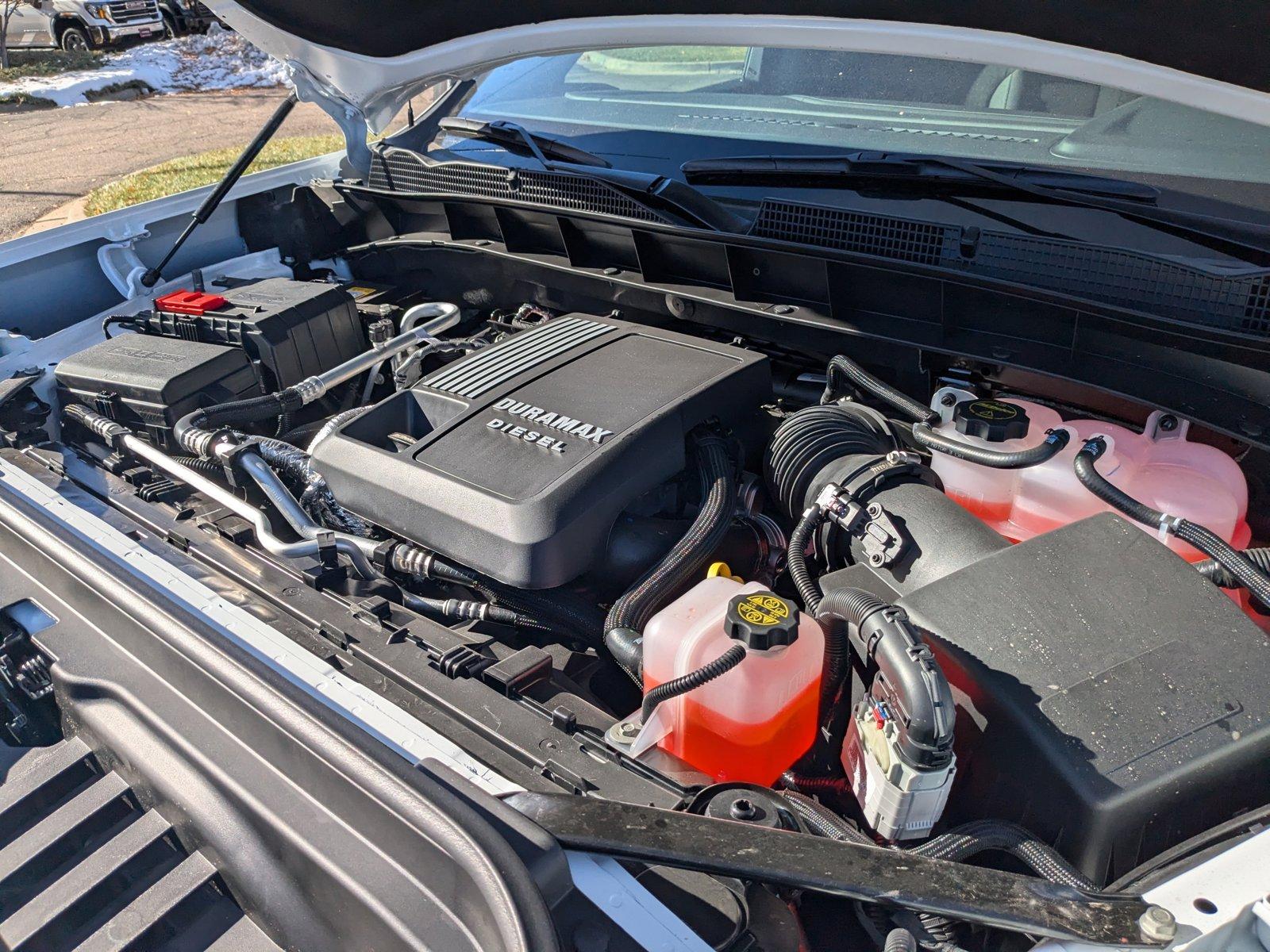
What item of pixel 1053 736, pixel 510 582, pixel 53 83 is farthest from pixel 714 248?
pixel 53 83

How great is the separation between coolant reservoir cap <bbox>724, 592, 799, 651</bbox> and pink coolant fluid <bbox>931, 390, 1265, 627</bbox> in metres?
0.51

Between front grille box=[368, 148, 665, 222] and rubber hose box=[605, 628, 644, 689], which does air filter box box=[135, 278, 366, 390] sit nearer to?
front grille box=[368, 148, 665, 222]

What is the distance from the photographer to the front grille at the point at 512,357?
6.11ft

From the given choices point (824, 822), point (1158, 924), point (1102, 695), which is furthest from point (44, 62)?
point (1158, 924)

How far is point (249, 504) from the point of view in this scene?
6.26 ft

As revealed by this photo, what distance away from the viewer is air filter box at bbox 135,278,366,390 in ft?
7.38

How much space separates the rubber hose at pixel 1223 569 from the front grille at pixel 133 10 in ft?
61.9

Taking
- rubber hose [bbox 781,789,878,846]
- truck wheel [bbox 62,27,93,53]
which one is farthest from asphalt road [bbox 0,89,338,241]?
rubber hose [bbox 781,789,878,846]

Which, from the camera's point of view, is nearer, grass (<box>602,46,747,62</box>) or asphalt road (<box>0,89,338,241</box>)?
grass (<box>602,46,747,62</box>)

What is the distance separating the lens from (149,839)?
1279 millimetres

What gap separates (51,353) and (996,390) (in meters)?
2.22

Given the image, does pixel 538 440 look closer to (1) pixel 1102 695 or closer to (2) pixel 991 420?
(2) pixel 991 420

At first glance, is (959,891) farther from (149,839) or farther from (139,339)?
(139,339)

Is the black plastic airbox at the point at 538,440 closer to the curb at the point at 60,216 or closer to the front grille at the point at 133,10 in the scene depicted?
the curb at the point at 60,216
